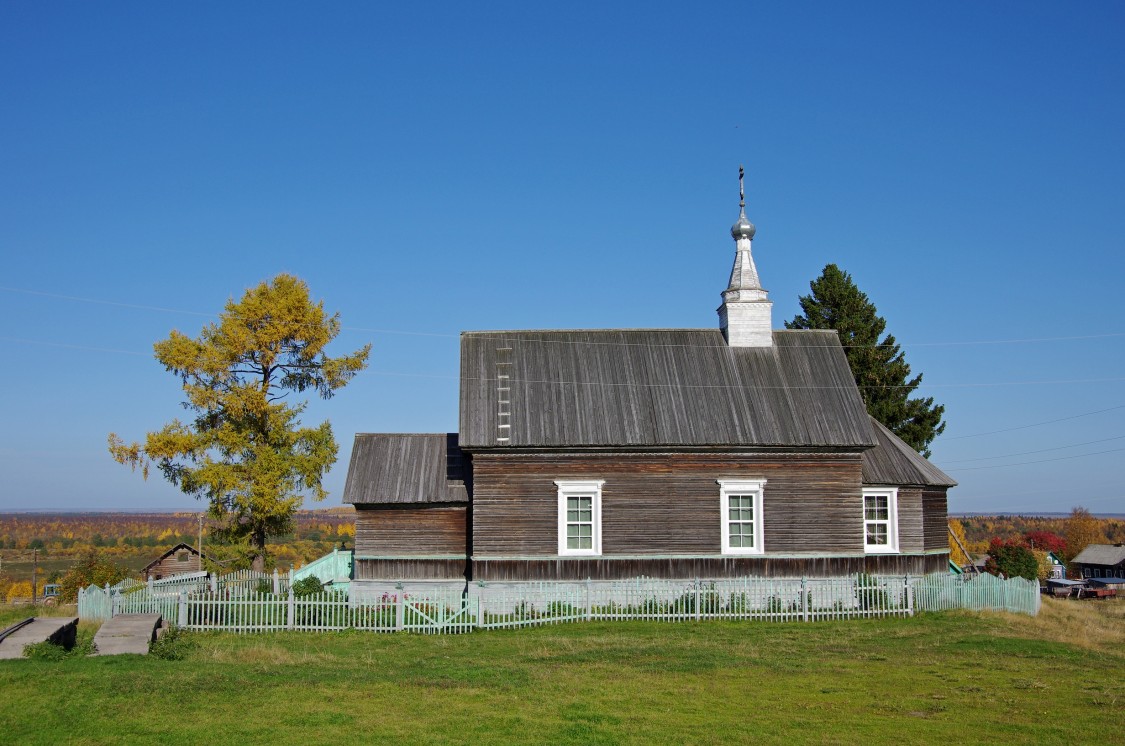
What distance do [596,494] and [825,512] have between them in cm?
668

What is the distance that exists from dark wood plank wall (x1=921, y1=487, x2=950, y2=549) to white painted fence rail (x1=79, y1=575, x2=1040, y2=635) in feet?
12.2

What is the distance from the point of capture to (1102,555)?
332 feet

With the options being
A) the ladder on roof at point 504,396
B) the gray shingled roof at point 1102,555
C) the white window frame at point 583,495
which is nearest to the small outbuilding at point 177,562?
the ladder on roof at point 504,396

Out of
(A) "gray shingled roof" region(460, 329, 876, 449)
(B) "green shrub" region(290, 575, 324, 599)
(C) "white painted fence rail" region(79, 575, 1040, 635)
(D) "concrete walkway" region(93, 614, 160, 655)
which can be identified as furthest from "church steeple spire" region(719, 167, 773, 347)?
(D) "concrete walkway" region(93, 614, 160, 655)

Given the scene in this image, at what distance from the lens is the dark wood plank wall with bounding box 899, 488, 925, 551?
97.8ft

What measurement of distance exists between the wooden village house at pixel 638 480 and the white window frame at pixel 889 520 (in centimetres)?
6

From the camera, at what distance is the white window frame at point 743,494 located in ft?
89.7

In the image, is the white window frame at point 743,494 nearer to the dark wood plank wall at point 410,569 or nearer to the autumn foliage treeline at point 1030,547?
the dark wood plank wall at point 410,569

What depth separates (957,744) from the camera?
1239cm

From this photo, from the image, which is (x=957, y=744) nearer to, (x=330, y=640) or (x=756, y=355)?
(x=330, y=640)

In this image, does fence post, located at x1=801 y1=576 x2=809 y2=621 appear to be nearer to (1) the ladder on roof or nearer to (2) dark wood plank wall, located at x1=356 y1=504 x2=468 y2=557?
(1) the ladder on roof

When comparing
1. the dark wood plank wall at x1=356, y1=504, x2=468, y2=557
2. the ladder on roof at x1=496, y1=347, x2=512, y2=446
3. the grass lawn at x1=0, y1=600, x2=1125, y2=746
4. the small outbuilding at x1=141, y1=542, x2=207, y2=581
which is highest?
the ladder on roof at x1=496, y1=347, x2=512, y2=446

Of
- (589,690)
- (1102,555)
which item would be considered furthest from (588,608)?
(1102,555)

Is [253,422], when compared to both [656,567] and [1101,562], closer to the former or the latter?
[656,567]
